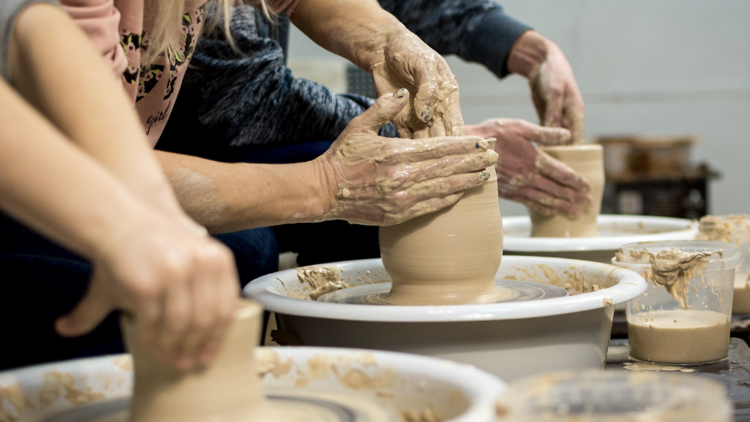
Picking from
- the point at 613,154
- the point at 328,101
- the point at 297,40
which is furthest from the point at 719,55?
the point at 328,101

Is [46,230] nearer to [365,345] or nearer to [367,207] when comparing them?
[365,345]

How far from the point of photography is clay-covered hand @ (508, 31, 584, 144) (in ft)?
7.11

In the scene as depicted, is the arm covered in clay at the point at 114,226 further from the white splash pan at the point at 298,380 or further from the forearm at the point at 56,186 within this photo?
the white splash pan at the point at 298,380

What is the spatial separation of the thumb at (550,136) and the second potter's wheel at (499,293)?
2.13 ft

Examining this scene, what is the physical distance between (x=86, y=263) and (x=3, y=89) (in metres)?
0.61

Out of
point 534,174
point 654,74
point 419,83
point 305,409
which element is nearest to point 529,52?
point 534,174

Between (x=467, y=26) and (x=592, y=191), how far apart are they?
0.74m

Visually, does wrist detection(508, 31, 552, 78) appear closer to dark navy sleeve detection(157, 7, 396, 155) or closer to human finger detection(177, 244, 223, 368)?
dark navy sleeve detection(157, 7, 396, 155)

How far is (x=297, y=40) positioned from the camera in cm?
551

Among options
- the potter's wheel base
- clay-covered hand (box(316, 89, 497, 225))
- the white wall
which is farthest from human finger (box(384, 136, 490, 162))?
the white wall

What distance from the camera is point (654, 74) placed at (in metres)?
5.42

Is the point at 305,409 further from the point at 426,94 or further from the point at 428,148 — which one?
the point at 426,94

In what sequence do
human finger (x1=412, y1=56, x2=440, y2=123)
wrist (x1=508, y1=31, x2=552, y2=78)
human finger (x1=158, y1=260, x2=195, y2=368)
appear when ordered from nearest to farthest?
human finger (x1=158, y1=260, x2=195, y2=368) < human finger (x1=412, y1=56, x2=440, y2=123) < wrist (x1=508, y1=31, x2=552, y2=78)

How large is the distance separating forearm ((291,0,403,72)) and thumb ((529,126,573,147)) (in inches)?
23.9
